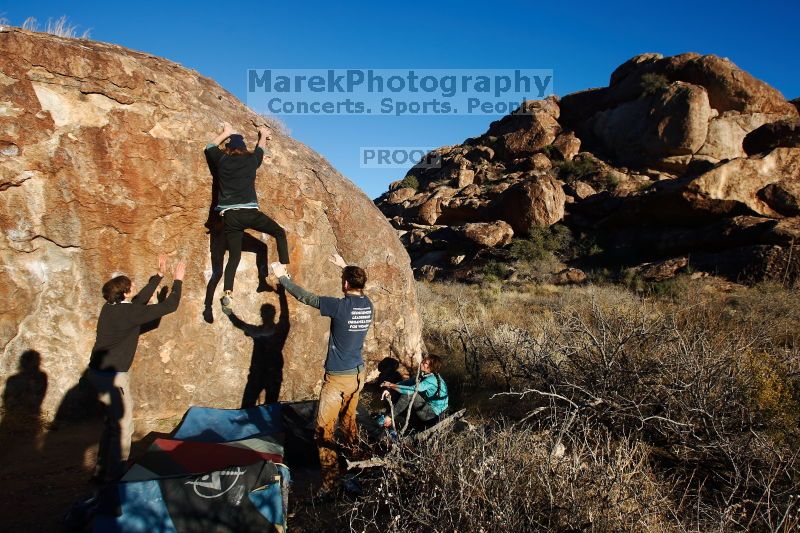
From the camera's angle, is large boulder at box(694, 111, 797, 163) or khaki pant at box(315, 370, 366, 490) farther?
large boulder at box(694, 111, 797, 163)

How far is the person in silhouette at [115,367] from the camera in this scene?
10.8 ft

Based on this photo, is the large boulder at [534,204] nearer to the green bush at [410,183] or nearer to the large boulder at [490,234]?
the large boulder at [490,234]

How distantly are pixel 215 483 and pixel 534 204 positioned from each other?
18763 millimetres

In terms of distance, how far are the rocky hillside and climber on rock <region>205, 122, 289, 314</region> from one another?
12.1 m

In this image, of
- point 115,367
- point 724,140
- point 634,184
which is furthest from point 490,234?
point 115,367

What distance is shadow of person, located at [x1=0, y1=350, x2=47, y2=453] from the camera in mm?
4066

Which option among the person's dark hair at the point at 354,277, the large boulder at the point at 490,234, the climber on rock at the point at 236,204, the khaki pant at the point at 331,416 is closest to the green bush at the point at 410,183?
the large boulder at the point at 490,234

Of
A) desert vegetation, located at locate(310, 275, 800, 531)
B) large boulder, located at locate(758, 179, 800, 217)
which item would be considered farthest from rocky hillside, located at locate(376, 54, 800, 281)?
desert vegetation, located at locate(310, 275, 800, 531)

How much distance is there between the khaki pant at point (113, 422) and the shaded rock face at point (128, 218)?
111 cm

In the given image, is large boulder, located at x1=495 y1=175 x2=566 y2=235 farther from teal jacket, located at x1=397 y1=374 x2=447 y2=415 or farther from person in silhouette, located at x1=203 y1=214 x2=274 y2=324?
person in silhouette, located at x1=203 y1=214 x2=274 y2=324

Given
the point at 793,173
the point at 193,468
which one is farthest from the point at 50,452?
the point at 793,173

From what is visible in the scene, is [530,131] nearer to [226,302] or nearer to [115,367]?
[226,302]

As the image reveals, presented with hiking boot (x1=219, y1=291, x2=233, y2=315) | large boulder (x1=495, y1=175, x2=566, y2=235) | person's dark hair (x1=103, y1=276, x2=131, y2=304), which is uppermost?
large boulder (x1=495, y1=175, x2=566, y2=235)

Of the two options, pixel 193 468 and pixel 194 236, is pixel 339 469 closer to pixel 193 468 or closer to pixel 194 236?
pixel 193 468
